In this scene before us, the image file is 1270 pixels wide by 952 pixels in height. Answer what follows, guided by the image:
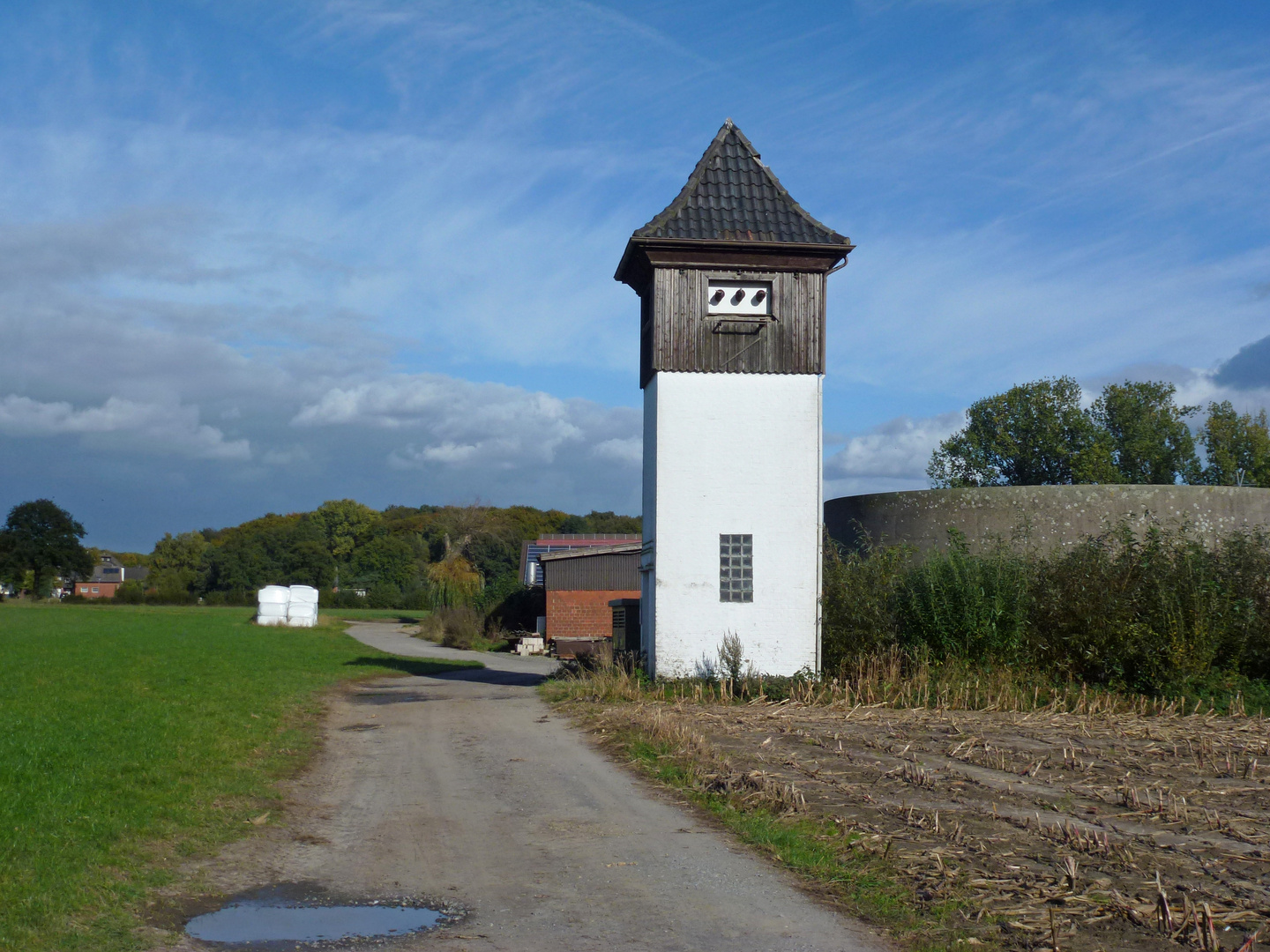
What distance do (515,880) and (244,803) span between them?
12.1 ft

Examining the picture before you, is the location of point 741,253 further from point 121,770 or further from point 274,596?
point 274,596

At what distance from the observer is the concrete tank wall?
22.4 m

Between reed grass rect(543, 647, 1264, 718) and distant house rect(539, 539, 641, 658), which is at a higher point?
distant house rect(539, 539, 641, 658)

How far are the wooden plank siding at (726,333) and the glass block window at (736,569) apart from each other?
291cm

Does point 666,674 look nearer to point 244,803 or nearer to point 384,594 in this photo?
point 244,803

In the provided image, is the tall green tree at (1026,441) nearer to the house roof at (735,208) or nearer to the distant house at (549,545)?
the distant house at (549,545)

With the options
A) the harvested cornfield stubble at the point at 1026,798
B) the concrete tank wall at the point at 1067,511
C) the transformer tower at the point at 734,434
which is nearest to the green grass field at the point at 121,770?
the harvested cornfield stubble at the point at 1026,798

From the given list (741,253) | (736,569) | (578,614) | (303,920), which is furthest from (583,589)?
(303,920)

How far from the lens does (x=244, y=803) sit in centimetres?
945

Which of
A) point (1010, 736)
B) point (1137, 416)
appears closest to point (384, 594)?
point (1137, 416)

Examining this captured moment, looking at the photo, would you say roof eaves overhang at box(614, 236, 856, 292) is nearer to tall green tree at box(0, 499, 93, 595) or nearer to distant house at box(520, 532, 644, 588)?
distant house at box(520, 532, 644, 588)

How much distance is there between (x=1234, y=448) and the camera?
2400 inches

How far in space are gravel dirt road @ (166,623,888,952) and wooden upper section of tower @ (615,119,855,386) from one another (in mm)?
7738

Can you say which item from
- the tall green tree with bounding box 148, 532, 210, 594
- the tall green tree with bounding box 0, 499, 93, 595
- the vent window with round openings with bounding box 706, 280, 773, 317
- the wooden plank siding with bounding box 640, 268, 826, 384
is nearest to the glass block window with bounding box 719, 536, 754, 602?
the wooden plank siding with bounding box 640, 268, 826, 384
